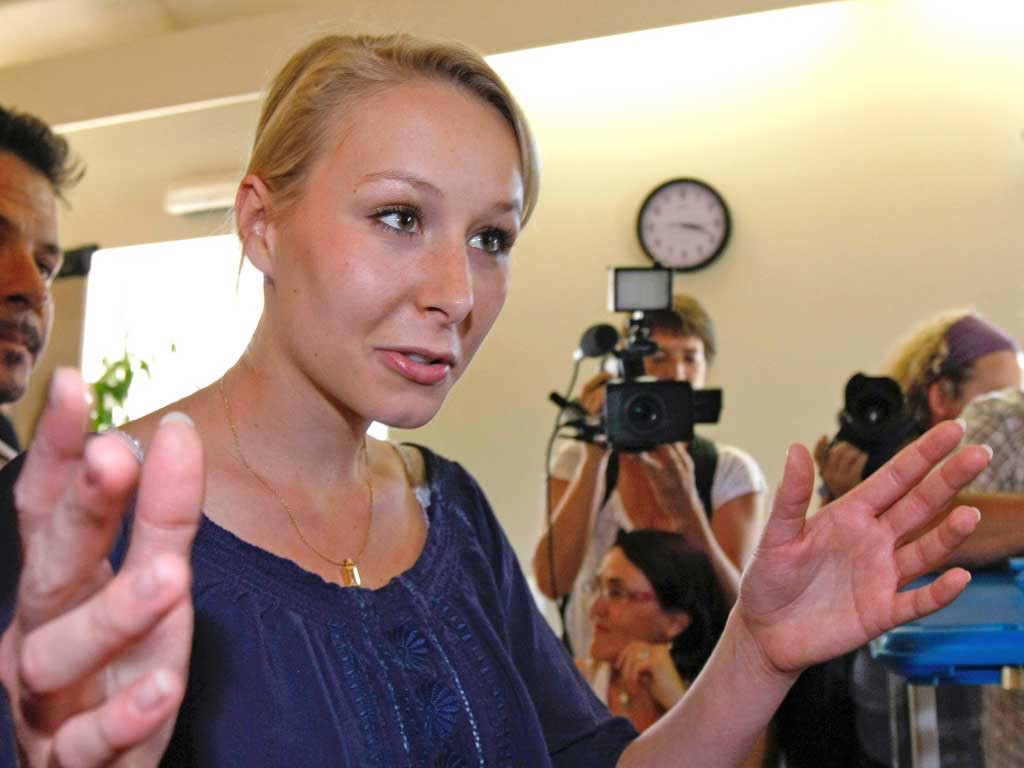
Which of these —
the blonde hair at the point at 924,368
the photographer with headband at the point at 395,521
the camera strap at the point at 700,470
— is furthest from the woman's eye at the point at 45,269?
the blonde hair at the point at 924,368

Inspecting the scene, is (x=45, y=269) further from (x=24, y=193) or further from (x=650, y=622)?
(x=650, y=622)

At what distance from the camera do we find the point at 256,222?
1.13m

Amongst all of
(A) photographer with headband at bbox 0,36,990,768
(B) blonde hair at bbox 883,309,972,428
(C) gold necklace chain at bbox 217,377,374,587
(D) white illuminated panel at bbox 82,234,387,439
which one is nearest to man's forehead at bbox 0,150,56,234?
(A) photographer with headband at bbox 0,36,990,768

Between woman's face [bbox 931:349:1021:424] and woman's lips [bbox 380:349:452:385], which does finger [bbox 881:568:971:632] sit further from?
woman's face [bbox 931:349:1021:424]

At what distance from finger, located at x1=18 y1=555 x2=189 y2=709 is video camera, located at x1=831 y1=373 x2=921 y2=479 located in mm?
1721

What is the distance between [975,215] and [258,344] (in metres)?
3.05

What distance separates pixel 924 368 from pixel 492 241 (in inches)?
60.5

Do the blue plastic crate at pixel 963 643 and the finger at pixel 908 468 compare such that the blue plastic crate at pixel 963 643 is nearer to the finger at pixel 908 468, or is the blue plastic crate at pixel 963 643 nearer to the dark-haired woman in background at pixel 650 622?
the finger at pixel 908 468

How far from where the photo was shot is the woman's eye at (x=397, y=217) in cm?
104

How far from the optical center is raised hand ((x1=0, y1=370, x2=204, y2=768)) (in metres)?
0.53

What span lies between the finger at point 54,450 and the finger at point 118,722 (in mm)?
98

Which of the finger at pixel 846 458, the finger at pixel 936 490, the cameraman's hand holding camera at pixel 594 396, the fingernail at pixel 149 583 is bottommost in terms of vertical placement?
the fingernail at pixel 149 583

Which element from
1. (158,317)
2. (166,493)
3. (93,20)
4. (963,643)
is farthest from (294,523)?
(158,317)

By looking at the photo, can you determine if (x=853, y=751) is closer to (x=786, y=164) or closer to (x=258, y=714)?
(x=258, y=714)
